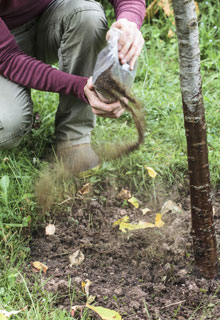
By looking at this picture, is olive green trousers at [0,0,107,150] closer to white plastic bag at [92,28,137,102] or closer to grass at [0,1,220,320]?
grass at [0,1,220,320]

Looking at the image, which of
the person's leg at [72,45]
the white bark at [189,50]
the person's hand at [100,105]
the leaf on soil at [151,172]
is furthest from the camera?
the leaf on soil at [151,172]

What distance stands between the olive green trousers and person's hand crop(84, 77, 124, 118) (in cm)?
41

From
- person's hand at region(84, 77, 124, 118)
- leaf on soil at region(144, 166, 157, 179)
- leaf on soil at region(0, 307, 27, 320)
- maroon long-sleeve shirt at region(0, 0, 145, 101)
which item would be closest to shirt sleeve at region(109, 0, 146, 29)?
maroon long-sleeve shirt at region(0, 0, 145, 101)

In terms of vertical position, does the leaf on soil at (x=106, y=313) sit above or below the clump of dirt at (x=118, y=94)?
below

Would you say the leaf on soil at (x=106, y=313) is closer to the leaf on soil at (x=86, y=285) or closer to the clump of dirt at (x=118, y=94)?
the leaf on soil at (x=86, y=285)

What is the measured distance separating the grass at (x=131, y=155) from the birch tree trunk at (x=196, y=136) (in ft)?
1.73

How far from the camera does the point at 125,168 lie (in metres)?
2.48

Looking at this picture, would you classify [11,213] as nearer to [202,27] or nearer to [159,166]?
[159,166]

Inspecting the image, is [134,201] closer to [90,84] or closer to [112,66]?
[90,84]

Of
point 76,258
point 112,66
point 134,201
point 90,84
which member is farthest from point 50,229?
point 112,66

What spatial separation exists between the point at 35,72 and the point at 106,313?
1.10m

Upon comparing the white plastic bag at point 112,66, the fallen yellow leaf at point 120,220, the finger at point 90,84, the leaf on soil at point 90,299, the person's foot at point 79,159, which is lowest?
the leaf on soil at point 90,299

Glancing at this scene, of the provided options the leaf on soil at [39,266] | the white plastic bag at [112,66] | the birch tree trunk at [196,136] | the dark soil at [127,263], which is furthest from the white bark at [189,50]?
the leaf on soil at [39,266]

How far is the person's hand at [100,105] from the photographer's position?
1861 millimetres
